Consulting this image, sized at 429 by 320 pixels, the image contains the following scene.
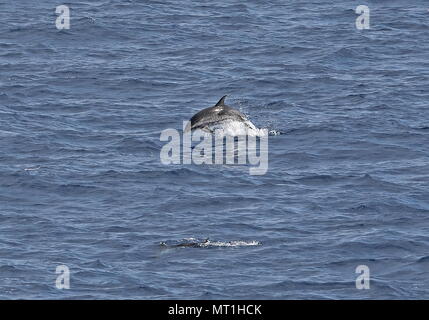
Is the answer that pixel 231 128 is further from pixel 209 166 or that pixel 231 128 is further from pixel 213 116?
pixel 209 166

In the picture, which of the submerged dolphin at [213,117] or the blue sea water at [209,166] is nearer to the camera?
the blue sea water at [209,166]

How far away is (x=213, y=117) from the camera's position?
4303 cm

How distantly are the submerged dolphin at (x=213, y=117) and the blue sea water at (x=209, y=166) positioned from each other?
1.29m

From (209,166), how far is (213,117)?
2516 mm

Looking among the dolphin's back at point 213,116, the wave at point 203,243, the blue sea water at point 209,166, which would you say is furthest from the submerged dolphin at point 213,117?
the wave at point 203,243

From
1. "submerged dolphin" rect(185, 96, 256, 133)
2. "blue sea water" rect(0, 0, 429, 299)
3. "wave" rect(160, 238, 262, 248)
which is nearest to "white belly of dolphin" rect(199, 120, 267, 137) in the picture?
"submerged dolphin" rect(185, 96, 256, 133)

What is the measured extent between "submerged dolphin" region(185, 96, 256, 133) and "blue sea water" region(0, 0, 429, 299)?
1.29 metres

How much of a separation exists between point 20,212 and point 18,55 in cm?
1934

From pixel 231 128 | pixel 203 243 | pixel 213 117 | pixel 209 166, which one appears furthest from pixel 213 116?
pixel 203 243

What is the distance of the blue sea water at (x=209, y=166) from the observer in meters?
32.6

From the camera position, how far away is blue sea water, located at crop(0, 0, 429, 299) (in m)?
32.6

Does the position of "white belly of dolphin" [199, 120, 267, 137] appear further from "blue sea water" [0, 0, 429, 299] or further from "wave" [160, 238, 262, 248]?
"wave" [160, 238, 262, 248]

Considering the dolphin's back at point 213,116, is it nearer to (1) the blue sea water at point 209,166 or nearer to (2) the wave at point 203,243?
(1) the blue sea water at point 209,166

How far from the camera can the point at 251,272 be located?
32.4 meters
